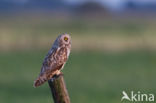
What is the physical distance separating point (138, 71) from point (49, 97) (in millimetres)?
6316

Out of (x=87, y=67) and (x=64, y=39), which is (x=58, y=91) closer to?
(x=64, y=39)

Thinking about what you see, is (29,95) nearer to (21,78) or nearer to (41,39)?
(21,78)

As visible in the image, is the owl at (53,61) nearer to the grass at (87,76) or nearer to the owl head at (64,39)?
the owl head at (64,39)

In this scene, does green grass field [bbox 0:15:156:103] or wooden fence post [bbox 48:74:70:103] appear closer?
wooden fence post [bbox 48:74:70:103]

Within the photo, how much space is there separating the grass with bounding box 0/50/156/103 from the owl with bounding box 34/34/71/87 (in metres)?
6.76

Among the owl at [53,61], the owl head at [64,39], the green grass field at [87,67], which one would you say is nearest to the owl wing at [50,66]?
the owl at [53,61]

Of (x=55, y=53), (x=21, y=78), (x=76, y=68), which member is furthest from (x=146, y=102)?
(x=76, y=68)

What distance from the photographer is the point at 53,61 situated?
19.2 ft

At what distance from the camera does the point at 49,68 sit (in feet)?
19.1

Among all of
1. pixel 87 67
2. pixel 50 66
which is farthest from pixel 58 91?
pixel 87 67

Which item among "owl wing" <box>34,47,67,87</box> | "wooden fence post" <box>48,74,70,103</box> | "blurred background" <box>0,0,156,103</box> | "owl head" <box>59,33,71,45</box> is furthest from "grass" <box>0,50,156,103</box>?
"wooden fence post" <box>48,74,70,103</box>

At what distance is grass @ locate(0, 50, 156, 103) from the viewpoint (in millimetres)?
14688

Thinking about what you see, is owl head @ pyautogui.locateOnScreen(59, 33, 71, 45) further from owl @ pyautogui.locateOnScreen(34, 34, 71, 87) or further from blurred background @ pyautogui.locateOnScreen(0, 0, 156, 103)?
blurred background @ pyautogui.locateOnScreen(0, 0, 156, 103)

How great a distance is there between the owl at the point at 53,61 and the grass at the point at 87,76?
22.2ft
